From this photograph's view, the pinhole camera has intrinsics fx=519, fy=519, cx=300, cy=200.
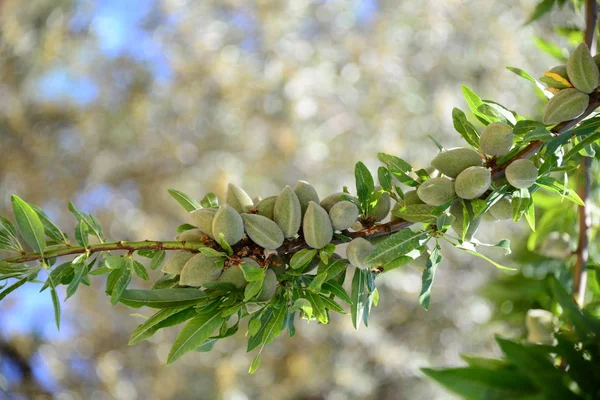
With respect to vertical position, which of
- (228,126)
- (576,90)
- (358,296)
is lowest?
(228,126)

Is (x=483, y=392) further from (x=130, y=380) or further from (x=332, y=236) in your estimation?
(x=130, y=380)

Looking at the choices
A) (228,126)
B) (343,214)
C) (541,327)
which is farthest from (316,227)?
(228,126)

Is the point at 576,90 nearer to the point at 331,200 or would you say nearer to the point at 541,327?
the point at 331,200

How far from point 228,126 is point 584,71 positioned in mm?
1443

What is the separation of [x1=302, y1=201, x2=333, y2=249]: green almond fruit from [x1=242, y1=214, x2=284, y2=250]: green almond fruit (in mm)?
19

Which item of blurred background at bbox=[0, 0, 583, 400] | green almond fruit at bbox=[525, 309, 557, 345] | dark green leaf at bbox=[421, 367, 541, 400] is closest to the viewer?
dark green leaf at bbox=[421, 367, 541, 400]

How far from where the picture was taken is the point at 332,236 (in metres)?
0.36

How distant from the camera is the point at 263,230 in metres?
0.35

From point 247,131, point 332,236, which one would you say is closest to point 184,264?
point 332,236

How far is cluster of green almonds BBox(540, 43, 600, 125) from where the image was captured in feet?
1.13

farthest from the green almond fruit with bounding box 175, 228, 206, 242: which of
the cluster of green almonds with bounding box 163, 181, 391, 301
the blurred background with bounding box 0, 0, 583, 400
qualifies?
the blurred background with bounding box 0, 0, 583, 400

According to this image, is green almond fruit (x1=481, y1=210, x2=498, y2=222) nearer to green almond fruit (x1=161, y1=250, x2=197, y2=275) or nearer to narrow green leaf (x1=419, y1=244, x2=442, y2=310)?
narrow green leaf (x1=419, y1=244, x2=442, y2=310)

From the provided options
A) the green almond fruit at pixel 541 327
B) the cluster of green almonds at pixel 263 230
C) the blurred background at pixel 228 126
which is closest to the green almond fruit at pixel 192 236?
the cluster of green almonds at pixel 263 230

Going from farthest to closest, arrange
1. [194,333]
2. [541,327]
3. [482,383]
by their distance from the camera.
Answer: [541,327], [194,333], [482,383]
